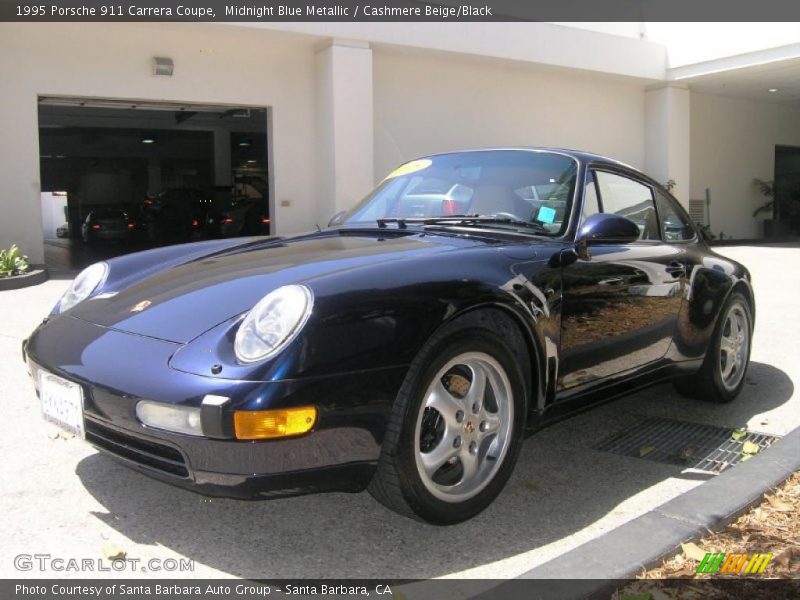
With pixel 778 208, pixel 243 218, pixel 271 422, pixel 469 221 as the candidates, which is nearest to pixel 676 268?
pixel 469 221

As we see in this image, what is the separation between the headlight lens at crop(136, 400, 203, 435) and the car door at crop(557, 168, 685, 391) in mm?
1567

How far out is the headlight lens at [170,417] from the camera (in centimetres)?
220

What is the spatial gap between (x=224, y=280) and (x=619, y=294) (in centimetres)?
181

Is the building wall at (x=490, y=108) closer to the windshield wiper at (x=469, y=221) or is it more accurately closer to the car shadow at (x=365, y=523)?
the windshield wiper at (x=469, y=221)

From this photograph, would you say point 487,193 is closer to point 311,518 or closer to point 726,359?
point 311,518

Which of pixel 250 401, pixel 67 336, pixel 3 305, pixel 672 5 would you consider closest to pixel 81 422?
pixel 67 336

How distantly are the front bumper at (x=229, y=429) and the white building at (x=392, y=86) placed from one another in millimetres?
10987

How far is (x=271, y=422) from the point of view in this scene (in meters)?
2.17

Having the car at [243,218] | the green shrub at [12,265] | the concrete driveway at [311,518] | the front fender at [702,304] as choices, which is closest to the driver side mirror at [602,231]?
the front fender at [702,304]

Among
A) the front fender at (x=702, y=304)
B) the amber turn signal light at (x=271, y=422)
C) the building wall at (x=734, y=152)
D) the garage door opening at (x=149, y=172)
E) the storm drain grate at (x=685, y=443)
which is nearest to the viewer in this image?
the amber turn signal light at (x=271, y=422)

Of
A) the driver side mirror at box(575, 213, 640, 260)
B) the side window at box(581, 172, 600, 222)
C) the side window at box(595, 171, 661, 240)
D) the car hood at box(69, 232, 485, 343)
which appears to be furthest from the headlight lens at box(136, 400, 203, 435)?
the side window at box(595, 171, 661, 240)

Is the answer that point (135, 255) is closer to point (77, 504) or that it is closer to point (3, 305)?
point (77, 504)

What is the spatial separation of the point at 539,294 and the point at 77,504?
2.04 m

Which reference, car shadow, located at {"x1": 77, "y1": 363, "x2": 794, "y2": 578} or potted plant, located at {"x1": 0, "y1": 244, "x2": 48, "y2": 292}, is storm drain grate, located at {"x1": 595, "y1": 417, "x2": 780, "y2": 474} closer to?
car shadow, located at {"x1": 77, "y1": 363, "x2": 794, "y2": 578}
